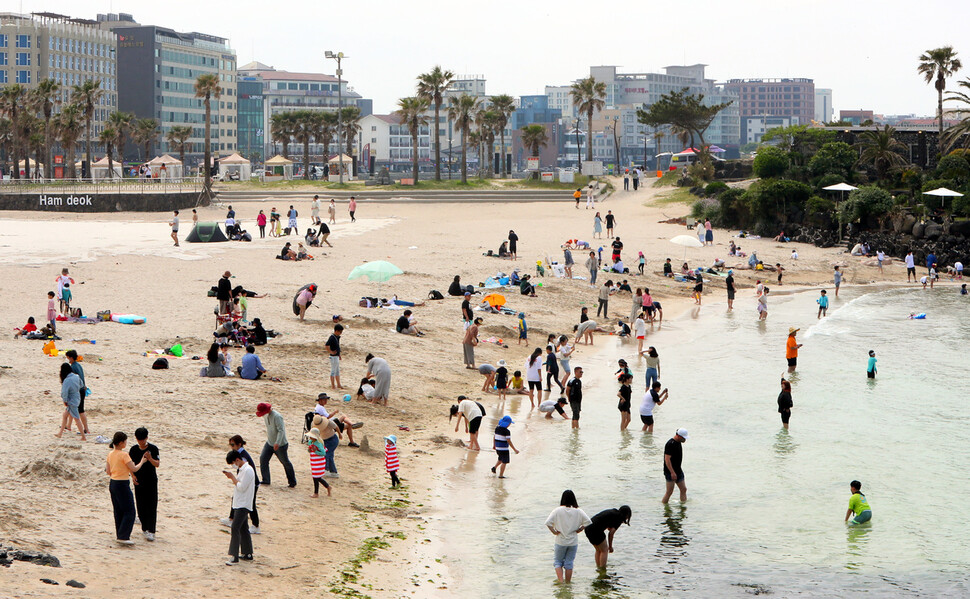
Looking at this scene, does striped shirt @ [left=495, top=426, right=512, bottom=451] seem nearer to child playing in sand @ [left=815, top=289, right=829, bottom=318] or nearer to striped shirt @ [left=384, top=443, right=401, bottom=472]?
striped shirt @ [left=384, top=443, right=401, bottom=472]

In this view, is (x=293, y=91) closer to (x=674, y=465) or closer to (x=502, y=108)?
(x=502, y=108)

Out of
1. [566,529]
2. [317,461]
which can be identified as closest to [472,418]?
[317,461]

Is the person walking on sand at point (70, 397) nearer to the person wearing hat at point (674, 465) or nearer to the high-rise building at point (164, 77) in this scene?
the person wearing hat at point (674, 465)

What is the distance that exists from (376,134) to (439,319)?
148 meters

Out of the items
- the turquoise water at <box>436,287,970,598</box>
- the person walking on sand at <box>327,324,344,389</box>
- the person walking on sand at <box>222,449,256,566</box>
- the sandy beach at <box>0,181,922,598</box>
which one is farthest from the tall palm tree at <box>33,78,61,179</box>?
the person walking on sand at <box>222,449,256,566</box>

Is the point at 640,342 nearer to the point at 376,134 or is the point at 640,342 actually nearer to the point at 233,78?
the point at 233,78

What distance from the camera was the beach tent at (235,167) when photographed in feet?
245

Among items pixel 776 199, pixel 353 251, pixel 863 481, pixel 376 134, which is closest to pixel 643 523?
pixel 863 481

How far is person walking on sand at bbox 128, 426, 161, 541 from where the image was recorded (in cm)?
1093

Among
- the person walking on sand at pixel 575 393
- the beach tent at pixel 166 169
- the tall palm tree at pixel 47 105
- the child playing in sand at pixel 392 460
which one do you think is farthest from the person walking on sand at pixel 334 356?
the tall palm tree at pixel 47 105

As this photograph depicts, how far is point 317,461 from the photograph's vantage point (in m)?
13.4

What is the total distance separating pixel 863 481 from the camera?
16.6 m

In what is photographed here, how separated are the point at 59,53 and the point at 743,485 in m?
123

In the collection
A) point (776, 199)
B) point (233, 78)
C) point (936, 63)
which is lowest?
point (776, 199)
